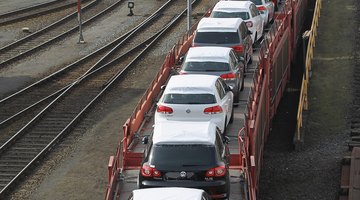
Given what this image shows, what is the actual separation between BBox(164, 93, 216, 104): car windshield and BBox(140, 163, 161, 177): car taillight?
3.54m

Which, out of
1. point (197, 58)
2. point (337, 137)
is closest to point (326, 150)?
point (337, 137)

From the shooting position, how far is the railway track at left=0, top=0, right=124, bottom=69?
35.0 m

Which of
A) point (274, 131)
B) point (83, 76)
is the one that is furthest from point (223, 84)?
point (83, 76)

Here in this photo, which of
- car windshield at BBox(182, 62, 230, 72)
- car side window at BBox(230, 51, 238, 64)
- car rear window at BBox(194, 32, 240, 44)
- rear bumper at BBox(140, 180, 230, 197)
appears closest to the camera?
rear bumper at BBox(140, 180, 230, 197)

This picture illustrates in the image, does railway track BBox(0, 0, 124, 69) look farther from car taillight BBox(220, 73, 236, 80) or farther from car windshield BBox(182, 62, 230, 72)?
car taillight BBox(220, 73, 236, 80)

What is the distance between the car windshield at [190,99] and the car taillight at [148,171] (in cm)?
354

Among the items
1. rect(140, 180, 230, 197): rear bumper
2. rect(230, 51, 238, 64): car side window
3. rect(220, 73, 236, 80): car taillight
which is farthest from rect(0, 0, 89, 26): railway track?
rect(140, 180, 230, 197): rear bumper

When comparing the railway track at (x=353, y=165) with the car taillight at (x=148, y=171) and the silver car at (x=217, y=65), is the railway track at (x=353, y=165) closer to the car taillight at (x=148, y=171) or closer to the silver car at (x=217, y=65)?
the silver car at (x=217, y=65)

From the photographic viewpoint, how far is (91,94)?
1140 inches

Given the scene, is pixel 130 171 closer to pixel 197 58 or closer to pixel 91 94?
pixel 197 58

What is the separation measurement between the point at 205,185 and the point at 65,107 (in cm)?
1324

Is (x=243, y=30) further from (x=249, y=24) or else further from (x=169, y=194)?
(x=169, y=194)

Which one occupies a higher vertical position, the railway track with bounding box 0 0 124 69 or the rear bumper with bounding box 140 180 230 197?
the rear bumper with bounding box 140 180 230 197

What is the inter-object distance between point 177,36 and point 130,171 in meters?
21.4
